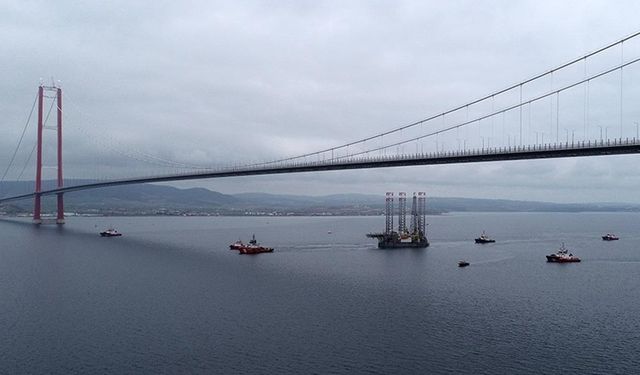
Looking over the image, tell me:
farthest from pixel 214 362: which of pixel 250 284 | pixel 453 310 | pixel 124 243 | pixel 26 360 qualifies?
pixel 124 243

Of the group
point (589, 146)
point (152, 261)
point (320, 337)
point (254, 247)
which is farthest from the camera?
point (254, 247)

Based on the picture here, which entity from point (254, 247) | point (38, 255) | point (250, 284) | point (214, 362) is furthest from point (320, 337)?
point (38, 255)

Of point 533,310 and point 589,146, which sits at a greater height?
point 589,146

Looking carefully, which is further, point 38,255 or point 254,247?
point 254,247

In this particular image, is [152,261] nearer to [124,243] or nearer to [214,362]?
[124,243]

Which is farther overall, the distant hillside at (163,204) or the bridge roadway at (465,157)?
the distant hillside at (163,204)

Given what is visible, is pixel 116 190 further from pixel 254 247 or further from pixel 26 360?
pixel 26 360

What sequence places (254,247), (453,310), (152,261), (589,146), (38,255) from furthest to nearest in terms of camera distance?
(254,247) → (38,255) → (152,261) → (589,146) → (453,310)

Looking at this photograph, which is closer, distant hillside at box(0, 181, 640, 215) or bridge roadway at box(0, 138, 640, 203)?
bridge roadway at box(0, 138, 640, 203)

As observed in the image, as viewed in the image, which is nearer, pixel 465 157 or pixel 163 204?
pixel 465 157
